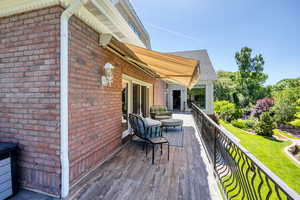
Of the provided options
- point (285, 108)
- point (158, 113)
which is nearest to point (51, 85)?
point (158, 113)

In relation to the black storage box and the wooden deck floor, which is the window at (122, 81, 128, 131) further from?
the black storage box

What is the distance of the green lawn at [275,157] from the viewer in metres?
6.51

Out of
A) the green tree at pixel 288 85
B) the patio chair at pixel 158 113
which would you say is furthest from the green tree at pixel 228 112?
the green tree at pixel 288 85

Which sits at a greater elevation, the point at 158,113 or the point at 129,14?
the point at 129,14

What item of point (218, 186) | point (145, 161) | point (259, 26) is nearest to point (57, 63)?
point (145, 161)

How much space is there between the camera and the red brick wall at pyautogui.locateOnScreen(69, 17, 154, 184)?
2955 mm

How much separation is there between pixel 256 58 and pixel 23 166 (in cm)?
3750

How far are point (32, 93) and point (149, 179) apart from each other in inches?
132

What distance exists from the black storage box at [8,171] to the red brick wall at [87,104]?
3.57 ft

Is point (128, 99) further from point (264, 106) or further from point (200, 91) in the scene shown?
point (264, 106)

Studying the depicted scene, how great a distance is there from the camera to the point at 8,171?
8.66ft

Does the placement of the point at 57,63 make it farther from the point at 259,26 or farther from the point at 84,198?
the point at 259,26

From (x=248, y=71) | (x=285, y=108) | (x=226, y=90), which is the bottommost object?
(x=285, y=108)

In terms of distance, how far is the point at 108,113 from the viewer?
14.4 feet
